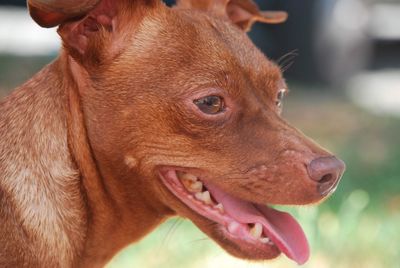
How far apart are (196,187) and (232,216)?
19 cm

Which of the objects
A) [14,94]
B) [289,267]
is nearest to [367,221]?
[289,267]

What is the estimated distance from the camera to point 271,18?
462 centimetres

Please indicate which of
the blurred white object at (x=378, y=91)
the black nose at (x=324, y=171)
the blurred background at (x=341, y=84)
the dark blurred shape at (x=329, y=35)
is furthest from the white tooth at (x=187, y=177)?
the dark blurred shape at (x=329, y=35)

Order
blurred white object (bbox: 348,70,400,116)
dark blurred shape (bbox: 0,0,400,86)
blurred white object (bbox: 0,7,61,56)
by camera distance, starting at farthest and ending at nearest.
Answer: blurred white object (bbox: 0,7,61,56)
dark blurred shape (bbox: 0,0,400,86)
blurred white object (bbox: 348,70,400,116)

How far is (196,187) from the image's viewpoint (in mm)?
3775

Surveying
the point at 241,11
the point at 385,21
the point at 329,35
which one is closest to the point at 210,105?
the point at 241,11

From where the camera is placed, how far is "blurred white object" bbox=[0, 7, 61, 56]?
1054cm

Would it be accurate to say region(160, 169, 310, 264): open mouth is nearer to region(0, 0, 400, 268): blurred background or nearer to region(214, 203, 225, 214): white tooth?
region(214, 203, 225, 214): white tooth

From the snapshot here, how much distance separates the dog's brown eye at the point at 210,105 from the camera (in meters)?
3.71

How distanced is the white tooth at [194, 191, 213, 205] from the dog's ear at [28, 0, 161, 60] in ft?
2.18

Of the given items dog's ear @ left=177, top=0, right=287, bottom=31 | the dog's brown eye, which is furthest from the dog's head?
dog's ear @ left=177, top=0, right=287, bottom=31

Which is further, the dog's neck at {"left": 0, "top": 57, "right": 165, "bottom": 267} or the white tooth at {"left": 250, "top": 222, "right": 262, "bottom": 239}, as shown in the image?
the white tooth at {"left": 250, "top": 222, "right": 262, "bottom": 239}

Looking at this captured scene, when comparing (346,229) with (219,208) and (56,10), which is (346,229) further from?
(56,10)

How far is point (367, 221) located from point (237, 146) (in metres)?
2.61
